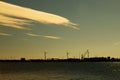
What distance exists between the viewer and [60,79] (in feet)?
425

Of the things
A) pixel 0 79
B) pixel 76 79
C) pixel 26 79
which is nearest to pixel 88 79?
pixel 76 79

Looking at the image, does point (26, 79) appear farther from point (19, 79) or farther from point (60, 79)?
point (60, 79)

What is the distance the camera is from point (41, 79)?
129 meters

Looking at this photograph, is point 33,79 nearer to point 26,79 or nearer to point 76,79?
point 26,79

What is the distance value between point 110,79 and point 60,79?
1974cm

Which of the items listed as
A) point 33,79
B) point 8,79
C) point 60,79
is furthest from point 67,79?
point 8,79

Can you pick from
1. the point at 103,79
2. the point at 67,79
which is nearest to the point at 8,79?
the point at 67,79

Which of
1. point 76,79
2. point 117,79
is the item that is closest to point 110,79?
point 117,79

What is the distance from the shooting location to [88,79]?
129250 millimetres

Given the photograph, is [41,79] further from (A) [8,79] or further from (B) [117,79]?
(B) [117,79]

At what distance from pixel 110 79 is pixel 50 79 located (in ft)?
76.3

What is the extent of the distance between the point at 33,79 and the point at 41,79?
289 centimetres

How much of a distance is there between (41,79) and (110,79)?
26.4 metres

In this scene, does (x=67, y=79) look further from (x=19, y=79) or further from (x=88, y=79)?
(x=19, y=79)
